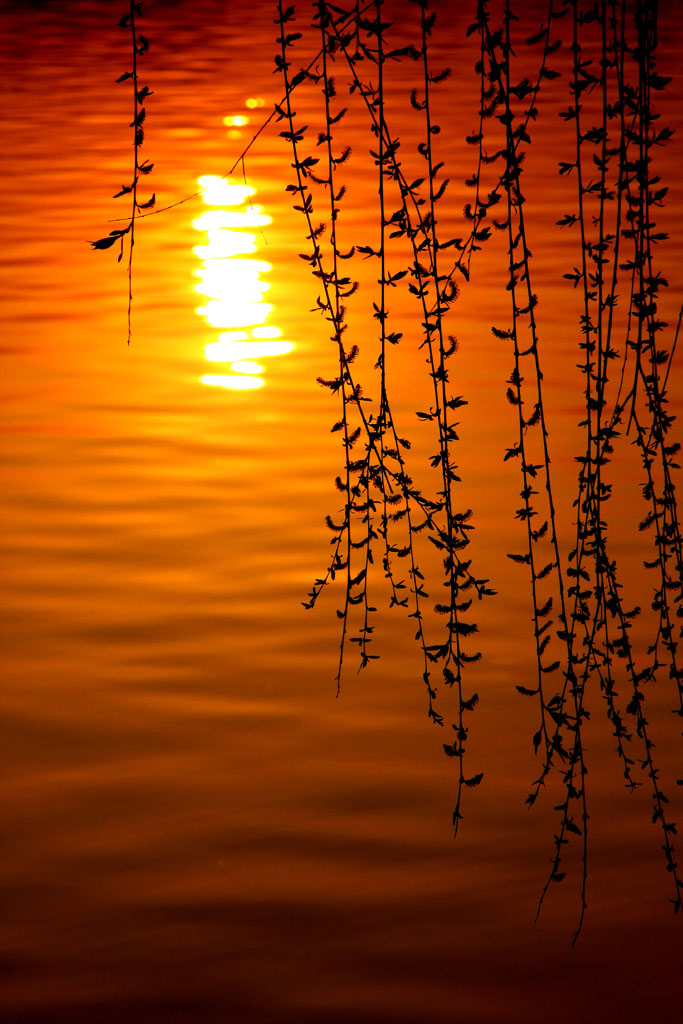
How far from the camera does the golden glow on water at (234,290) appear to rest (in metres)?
4.98

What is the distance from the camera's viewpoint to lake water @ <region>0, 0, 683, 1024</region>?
7.16 feet

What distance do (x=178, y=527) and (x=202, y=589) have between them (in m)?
0.36

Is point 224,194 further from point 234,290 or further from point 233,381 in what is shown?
point 233,381

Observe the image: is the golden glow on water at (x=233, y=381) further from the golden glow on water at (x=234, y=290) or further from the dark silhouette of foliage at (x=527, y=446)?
the dark silhouette of foliage at (x=527, y=446)

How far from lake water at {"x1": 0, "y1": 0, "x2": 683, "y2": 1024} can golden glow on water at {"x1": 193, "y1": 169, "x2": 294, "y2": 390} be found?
5 centimetres

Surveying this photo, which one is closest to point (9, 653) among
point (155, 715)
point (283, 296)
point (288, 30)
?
point (155, 715)

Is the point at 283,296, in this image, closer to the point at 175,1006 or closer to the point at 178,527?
the point at 178,527

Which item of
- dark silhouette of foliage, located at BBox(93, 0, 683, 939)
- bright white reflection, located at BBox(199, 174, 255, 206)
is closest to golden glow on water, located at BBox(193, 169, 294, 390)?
bright white reflection, located at BBox(199, 174, 255, 206)

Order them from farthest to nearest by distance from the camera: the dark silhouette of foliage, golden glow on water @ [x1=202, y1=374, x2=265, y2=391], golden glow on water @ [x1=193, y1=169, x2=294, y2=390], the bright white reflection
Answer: the bright white reflection, golden glow on water @ [x1=193, y1=169, x2=294, y2=390], golden glow on water @ [x1=202, y1=374, x2=265, y2=391], the dark silhouette of foliage

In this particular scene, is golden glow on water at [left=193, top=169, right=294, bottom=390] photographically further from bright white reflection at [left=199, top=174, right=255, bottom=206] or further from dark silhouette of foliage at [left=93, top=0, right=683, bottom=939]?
dark silhouette of foliage at [left=93, top=0, right=683, bottom=939]

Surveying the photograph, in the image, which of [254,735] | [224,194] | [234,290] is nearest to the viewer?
[254,735]

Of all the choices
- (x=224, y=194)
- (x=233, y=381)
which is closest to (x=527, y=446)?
(x=233, y=381)

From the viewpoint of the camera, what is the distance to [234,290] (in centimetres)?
590

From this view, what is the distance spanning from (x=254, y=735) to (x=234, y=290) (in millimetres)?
3336
